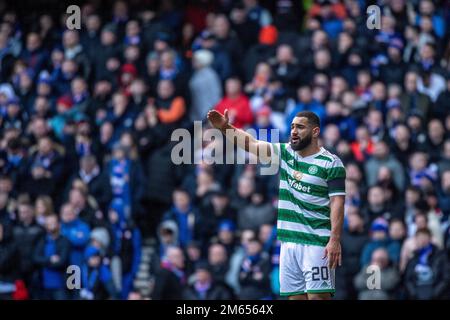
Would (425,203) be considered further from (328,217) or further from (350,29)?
(328,217)

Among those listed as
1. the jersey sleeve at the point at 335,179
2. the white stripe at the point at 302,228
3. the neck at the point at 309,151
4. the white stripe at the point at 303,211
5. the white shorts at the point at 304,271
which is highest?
the neck at the point at 309,151

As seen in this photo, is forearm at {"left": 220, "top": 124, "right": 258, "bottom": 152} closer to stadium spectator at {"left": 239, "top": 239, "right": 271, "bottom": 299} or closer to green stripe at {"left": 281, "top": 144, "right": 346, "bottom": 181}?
green stripe at {"left": 281, "top": 144, "right": 346, "bottom": 181}

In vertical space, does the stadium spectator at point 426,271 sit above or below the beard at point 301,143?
below

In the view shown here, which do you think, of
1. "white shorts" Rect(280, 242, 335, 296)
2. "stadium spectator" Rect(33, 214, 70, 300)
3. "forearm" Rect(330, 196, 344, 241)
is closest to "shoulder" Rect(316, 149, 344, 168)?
"forearm" Rect(330, 196, 344, 241)

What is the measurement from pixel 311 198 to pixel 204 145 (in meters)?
7.13

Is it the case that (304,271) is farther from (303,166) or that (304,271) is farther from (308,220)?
(303,166)

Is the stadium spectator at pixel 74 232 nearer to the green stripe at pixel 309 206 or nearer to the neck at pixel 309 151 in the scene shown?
the green stripe at pixel 309 206

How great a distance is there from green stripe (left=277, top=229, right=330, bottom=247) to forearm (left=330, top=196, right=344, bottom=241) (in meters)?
0.31

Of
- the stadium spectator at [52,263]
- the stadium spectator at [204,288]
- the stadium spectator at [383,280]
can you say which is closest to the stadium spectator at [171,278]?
the stadium spectator at [204,288]

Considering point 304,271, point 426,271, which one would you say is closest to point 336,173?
point 304,271

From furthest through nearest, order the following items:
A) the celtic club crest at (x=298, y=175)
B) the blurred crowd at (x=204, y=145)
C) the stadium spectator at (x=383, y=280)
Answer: the blurred crowd at (x=204, y=145), the stadium spectator at (x=383, y=280), the celtic club crest at (x=298, y=175)

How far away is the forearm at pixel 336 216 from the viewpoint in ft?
36.1

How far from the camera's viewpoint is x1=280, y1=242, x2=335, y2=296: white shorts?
11289mm
